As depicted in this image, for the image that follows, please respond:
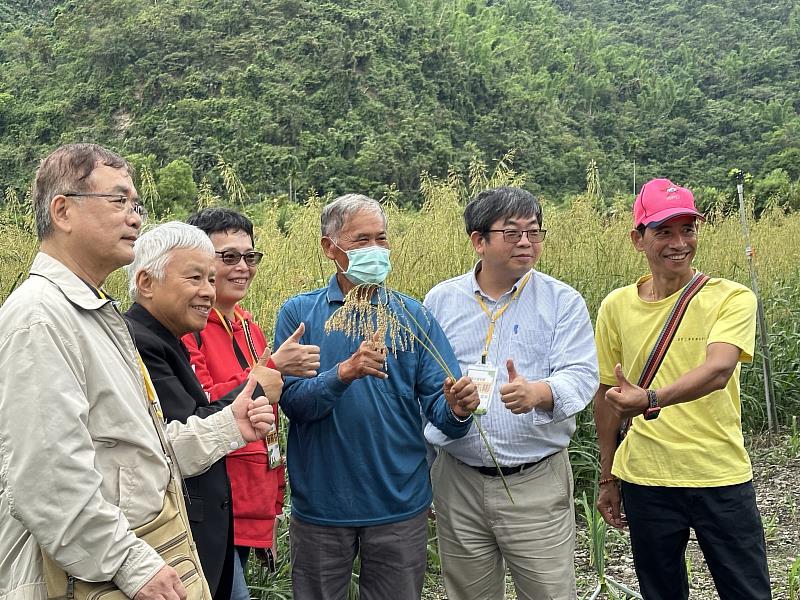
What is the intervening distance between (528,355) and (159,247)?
1310mm

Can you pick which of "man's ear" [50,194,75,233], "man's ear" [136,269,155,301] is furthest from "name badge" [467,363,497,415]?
"man's ear" [50,194,75,233]

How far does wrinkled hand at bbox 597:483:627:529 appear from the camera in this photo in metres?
3.08

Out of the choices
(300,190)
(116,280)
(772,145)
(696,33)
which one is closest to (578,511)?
(116,280)

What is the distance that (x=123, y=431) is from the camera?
1.79 meters

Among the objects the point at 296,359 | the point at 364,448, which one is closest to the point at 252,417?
→ the point at 296,359

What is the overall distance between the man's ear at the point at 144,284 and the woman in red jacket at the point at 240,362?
0.33 metres

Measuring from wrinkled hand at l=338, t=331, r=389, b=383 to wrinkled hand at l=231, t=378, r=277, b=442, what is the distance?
0.35 m

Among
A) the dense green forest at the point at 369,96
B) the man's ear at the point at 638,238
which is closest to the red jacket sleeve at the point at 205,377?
the man's ear at the point at 638,238

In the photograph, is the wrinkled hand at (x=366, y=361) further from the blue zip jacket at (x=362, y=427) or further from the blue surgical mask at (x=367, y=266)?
the blue surgical mask at (x=367, y=266)

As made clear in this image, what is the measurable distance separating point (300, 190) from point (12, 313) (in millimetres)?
27601

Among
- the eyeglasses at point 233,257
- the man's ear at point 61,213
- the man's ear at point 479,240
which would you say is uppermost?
the man's ear at point 61,213

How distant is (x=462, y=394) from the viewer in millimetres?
2523

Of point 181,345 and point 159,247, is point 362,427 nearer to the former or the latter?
point 181,345

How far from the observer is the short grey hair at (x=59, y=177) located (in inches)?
74.3
